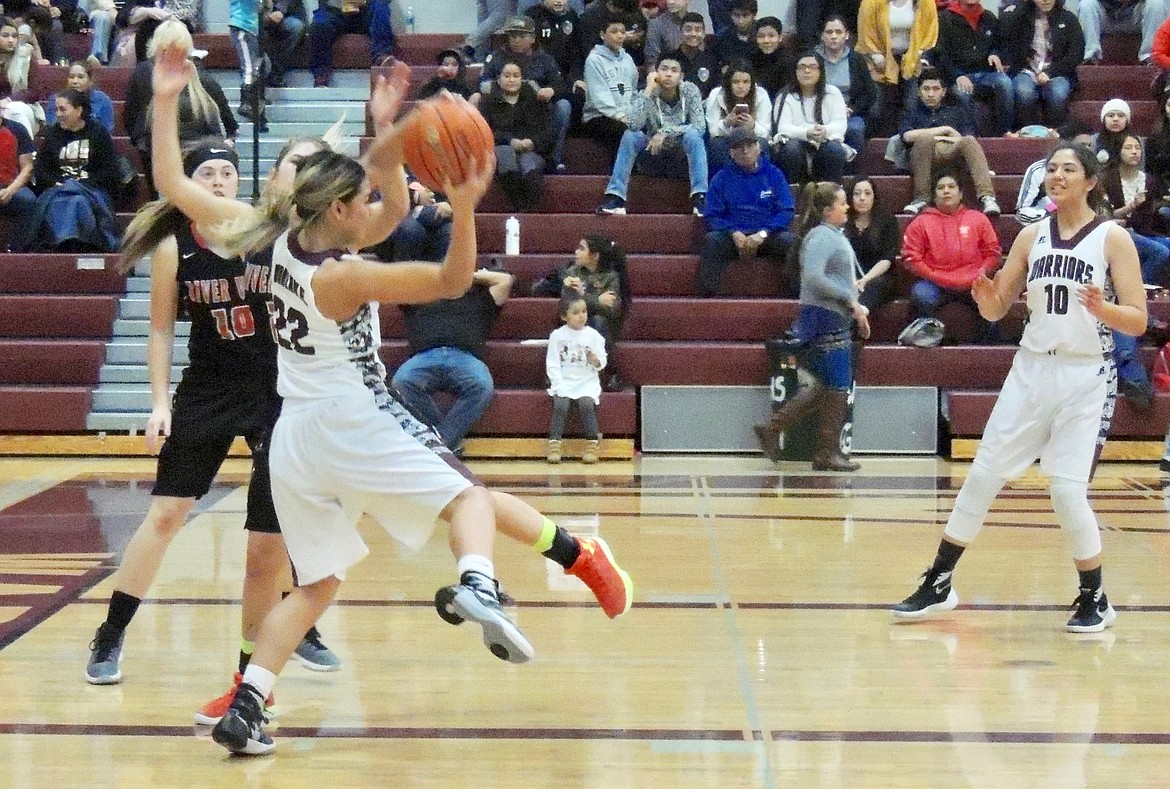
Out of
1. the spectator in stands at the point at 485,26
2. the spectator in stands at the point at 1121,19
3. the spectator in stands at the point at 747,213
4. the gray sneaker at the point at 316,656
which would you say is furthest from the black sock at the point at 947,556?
the spectator in stands at the point at 485,26

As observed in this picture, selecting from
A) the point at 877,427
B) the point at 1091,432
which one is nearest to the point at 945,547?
the point at 1091,432

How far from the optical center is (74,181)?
415 inches

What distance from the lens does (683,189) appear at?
441 inches

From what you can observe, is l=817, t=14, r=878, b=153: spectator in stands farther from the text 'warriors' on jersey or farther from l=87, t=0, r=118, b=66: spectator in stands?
the text 'warriors' on jersey

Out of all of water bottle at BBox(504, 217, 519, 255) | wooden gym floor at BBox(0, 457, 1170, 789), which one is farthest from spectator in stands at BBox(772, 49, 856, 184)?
wooden gym floor at BBox(0, 457, 1170, 789)

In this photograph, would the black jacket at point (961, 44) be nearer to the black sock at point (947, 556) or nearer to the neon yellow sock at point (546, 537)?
the black sock at point (947, 556)

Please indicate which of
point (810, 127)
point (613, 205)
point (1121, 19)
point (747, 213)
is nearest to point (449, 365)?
point (613, 205)

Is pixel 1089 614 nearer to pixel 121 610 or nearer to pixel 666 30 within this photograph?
pixel 121 610

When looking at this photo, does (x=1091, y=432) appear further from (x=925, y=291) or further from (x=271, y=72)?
(x=271, y=72)

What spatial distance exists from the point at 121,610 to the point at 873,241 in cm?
682

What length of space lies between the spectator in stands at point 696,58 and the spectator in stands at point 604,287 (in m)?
2.12

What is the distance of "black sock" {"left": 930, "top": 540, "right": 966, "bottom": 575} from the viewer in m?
5.07

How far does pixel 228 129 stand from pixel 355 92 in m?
1.66

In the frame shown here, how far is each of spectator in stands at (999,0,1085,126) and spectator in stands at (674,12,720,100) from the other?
2.33 m
